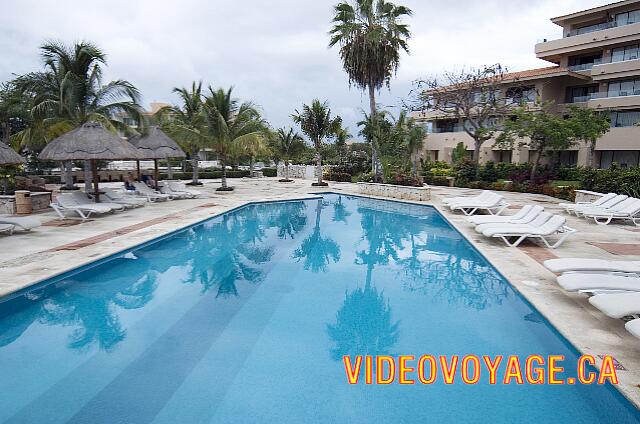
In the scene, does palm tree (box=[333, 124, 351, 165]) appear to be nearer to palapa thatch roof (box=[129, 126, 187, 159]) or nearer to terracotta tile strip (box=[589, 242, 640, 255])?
palapa thatch roof (box=[129, 126, 187, 159])

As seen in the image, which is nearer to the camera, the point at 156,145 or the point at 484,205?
the point at 484,205

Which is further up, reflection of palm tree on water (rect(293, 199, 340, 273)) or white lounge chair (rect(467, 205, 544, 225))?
white lounge chair (rect(467, 205, 544, 225))

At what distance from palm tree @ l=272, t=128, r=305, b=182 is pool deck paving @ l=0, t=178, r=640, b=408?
1428 cm

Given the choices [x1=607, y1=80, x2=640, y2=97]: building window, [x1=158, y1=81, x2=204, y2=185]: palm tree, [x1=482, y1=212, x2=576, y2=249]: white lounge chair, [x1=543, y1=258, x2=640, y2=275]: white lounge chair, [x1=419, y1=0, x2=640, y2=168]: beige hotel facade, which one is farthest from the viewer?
[x1=607, y1=80, x2=640, y2=97]: building window

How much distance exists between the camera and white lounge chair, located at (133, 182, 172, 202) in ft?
62.4

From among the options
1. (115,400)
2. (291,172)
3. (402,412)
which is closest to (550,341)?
(402,412)

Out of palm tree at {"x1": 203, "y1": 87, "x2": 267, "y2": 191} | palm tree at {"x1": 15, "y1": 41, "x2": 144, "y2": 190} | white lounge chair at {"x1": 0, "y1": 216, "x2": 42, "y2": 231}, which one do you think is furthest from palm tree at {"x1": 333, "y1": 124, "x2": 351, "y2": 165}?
white lounge chair at {"x1": 0, "y1": 216, "x2": 42, "y2": 231}

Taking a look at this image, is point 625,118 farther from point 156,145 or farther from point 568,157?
point 156,145

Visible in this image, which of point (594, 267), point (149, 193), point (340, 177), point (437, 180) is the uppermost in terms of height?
point (340, 177)

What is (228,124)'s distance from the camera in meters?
24.5

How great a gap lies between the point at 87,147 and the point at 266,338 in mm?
12295

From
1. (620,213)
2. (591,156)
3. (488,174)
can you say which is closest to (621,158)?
(591,156)

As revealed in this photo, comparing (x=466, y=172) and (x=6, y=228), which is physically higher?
(x=466, y=172)

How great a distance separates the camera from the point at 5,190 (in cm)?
1800
